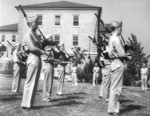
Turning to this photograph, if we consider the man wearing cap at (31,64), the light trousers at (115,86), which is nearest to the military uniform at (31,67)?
the man wearing cap at (31,64)

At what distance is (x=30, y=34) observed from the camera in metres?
6.95

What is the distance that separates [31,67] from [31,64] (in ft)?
0.25

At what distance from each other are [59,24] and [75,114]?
37.9 metres

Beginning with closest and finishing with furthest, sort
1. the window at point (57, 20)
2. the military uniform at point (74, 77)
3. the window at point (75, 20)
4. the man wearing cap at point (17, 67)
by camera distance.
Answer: the man wearing cap at point (17, 67)
the military uniform at point (74, 77)
the window at point (75, 20)
the window at point (57, 20)

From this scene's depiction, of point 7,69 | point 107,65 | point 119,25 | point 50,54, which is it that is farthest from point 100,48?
point 7,69

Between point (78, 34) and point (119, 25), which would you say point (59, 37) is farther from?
point (119, 25)

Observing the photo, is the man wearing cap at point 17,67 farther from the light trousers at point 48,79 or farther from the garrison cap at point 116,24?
the garrison cap at point 116,24

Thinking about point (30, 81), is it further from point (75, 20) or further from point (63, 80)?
point (75, 20)

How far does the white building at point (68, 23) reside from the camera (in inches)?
1697

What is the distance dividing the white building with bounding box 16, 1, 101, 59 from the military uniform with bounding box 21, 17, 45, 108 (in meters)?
35.6

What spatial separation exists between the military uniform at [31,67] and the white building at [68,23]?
1402 inches

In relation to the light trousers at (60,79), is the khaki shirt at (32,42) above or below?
above

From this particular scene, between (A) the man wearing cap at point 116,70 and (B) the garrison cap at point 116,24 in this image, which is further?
(B) the garrison cap at point 116,24

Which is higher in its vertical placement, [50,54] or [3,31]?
[3,31]
